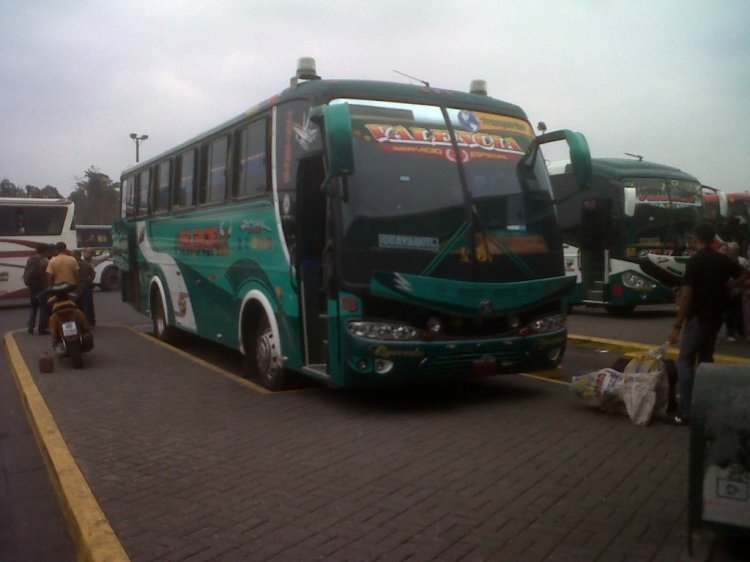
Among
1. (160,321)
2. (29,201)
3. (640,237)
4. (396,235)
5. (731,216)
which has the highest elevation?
(29,201)

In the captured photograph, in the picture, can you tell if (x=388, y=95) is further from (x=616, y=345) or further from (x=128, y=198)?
(x=128, y=198)

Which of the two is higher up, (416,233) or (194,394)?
(416,233)

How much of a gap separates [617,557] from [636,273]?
42.0 ft

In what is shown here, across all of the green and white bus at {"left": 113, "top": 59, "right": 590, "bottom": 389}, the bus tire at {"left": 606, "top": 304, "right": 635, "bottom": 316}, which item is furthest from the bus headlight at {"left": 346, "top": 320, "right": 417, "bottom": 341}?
the bus tire at {"left": 606, "top": 304, "right": 635, "bottom": 316}

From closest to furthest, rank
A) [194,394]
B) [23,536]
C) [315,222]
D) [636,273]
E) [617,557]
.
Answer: [617,557], [23,536], [315,222], [194,394], [636,273]

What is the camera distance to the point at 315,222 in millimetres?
8258

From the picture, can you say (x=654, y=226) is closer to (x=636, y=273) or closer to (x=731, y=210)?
(x=636, y=273)

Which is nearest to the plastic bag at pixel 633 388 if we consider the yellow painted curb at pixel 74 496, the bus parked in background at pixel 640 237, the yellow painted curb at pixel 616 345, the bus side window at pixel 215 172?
the yellow painted curb at pixel 616 345

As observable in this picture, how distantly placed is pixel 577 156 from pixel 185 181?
6478mm

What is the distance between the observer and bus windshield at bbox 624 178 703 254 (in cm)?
1642

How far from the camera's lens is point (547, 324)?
822cm

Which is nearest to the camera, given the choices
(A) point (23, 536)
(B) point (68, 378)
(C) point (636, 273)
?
(A) point (23, 536)

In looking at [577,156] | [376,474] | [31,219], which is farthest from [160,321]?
[31,219]

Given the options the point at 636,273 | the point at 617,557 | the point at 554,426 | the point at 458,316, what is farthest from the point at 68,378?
the point at 636,273
